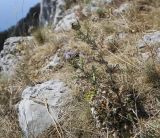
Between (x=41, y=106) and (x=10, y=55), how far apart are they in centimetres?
258

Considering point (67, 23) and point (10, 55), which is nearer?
point (10, 55)

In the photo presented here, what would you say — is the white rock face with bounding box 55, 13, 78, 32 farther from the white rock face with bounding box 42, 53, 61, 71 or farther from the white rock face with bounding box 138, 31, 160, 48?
the white rock face with bounding box 138, 31, 160, 48

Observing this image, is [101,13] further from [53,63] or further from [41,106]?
[41,106]

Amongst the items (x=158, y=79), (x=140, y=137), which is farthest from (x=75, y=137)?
(x=158, y=79)

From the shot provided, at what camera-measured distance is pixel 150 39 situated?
4.57 metres

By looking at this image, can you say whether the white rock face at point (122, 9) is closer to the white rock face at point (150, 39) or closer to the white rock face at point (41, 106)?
the white rock face at point (150, 39)

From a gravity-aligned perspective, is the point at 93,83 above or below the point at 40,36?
above

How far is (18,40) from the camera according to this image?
22.7 feet

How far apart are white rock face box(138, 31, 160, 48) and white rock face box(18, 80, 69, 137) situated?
2.98ft

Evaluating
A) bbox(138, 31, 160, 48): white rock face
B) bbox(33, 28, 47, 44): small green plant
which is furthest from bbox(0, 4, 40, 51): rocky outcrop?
bbox(138, 31, 160, 48): white rock face

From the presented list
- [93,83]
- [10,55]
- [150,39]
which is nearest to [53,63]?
[150,39]

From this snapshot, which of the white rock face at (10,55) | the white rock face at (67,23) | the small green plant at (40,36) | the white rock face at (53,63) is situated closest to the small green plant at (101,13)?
the white rock face at (67,23)

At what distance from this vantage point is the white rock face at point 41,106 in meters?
3.80

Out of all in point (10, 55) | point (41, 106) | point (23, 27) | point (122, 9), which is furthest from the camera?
point (23, 27)
